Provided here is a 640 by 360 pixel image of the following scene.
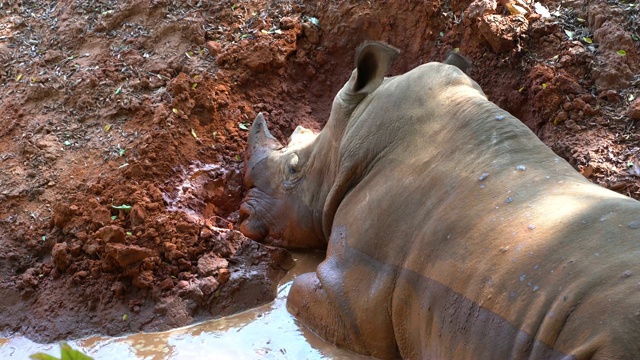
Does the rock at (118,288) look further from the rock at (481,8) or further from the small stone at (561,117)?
the rock at (481,8)

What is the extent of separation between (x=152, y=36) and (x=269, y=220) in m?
2.60

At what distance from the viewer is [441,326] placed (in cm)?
466

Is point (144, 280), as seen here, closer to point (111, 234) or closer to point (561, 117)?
point (111, 234)

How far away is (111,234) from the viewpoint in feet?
20.9

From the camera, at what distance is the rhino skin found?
395cm

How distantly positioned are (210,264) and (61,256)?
Answer: 1.16 metres

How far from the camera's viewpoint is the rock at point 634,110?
6.67 metres

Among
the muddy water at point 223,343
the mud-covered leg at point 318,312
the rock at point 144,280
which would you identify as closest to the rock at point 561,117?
the mud-covered leg at point 318,312

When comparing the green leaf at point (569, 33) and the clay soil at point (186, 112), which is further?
the green leaf at point (569, 33)

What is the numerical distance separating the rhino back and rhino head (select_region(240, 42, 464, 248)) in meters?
0.15

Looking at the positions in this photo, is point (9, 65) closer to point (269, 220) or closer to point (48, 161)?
point (48, 161)

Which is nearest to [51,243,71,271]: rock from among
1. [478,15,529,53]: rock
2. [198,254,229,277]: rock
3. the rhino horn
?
[198,254,229,277]: rock

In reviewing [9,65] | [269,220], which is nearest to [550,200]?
[269,220]

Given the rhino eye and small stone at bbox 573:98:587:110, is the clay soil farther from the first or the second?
the rhino eye
